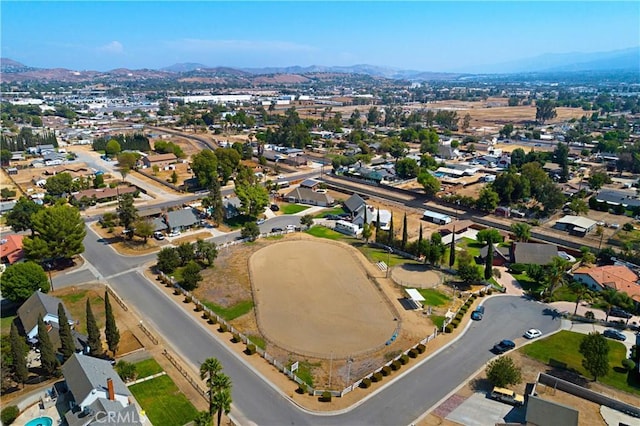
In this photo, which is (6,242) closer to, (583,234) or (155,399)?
(155,399)

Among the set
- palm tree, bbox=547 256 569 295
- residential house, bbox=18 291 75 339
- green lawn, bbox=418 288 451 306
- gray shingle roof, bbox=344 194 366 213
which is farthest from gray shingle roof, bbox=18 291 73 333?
palm tree, bbox=547 256 569 295

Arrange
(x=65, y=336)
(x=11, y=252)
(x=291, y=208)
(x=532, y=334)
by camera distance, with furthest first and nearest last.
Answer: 1. (x=291, y=208)
2. (x=11, y=252)
3. (x=532, y=334)
4. (x=65, y=336)

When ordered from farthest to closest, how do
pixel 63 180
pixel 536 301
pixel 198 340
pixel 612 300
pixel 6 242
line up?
pixel 63 180 < pixel 6 242 < pixel 536 301 < pixel 612 300 < pixel 198 340

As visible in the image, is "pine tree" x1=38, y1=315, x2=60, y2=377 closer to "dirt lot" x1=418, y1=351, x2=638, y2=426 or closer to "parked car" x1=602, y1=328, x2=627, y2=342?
"dirt lot" x1=418, y1=351, x2=638, y2=426

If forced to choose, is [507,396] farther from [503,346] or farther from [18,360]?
[18,360]

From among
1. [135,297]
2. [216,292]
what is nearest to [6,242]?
[135,297]

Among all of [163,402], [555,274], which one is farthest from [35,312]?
[555,274]
